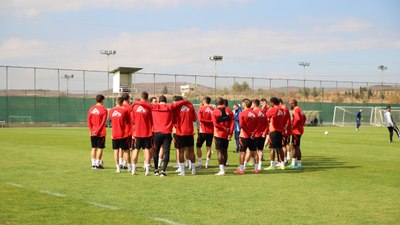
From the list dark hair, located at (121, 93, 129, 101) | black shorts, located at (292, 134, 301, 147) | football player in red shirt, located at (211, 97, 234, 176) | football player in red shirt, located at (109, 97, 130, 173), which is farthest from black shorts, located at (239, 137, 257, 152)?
dark hair, located at (121, 93, 129, 101)

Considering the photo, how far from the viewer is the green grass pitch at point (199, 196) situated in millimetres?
8562

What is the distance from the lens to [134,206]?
9492mm

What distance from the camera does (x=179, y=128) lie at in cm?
1469

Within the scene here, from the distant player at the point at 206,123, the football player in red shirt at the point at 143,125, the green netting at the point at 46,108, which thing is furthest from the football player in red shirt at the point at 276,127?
the green netting at the point at 46,108

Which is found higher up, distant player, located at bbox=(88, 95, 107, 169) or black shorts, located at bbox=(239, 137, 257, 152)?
distant player, located at bbox=(88, 95, 107, 169)

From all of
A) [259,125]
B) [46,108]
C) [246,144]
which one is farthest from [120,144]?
[46,108]

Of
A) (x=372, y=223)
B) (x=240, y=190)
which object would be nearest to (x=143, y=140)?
(x=240, y=190)

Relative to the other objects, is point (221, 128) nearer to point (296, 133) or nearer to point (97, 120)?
point (296, 133)

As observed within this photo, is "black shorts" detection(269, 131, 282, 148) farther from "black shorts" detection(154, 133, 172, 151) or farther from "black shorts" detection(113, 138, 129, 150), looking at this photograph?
"black shorts" detection(113, 138, 129, 150)

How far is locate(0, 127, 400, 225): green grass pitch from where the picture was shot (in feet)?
28.1

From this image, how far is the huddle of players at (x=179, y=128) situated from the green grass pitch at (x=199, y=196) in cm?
62

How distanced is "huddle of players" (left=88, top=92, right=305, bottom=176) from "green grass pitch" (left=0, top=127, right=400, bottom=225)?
0.62 meters

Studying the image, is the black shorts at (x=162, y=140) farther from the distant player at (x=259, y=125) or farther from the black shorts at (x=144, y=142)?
the distant player at (x=259, y=125)

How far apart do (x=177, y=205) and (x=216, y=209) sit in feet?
2.62
